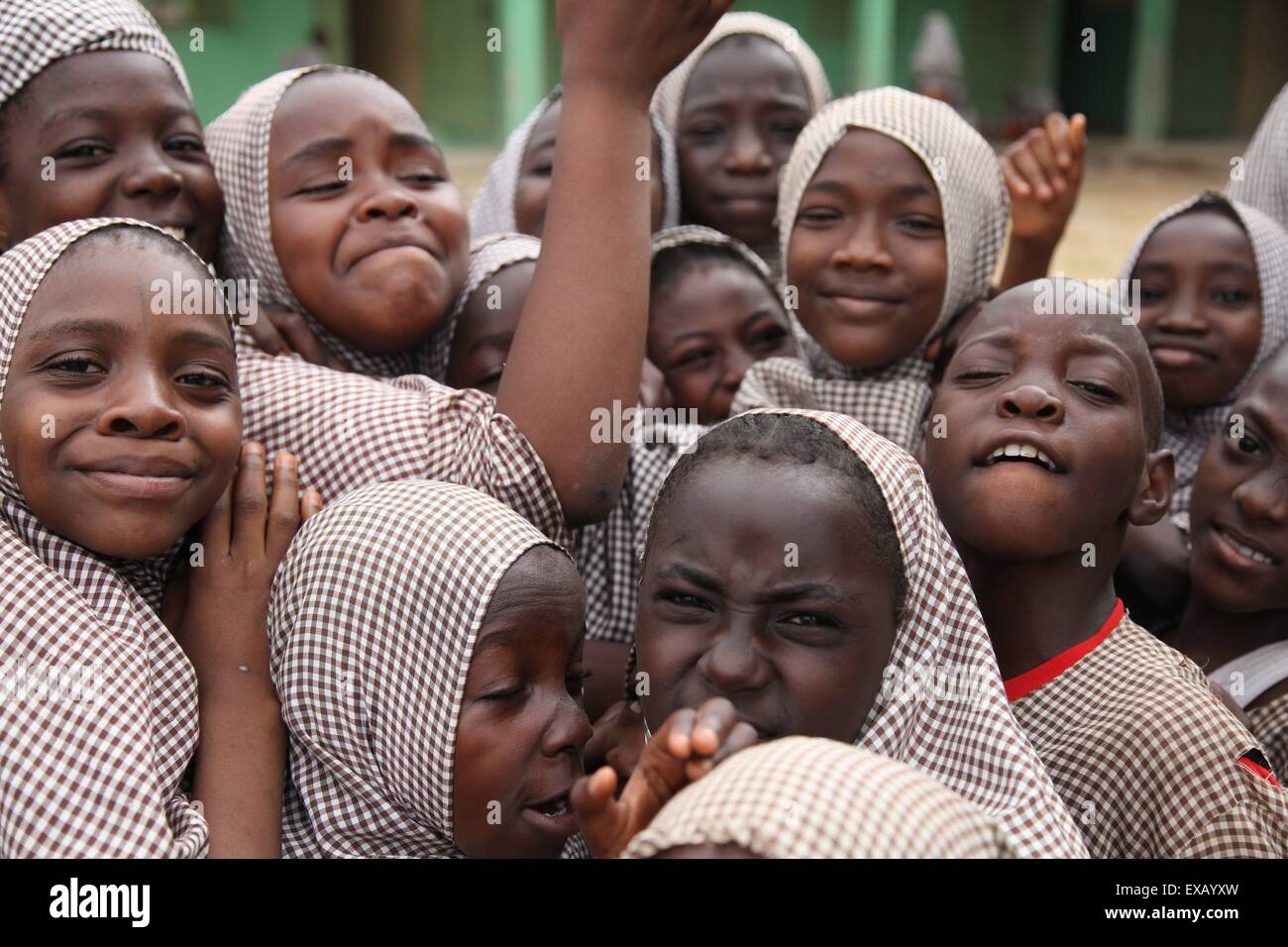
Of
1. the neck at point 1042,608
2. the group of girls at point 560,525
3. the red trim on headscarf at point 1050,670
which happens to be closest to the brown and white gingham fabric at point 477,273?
the group of girls at point 560,525

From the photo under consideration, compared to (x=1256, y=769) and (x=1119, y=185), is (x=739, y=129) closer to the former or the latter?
(x=1256, y=769)

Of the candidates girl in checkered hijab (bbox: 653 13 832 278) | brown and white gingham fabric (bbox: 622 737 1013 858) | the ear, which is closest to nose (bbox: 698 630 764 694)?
brown and white gingham fabric (bbox: 622 737 1013 858)

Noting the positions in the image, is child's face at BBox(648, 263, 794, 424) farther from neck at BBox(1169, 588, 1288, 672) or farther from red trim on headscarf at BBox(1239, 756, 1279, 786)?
red trim on headscarf at BBox(1239, 756, 1279, 786)

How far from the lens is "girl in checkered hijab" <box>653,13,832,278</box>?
4.18m

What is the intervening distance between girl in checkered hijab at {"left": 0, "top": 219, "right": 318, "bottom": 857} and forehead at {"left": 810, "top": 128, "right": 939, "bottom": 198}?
5.40 feet

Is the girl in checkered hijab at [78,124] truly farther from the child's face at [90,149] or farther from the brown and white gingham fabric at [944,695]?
the brown and white gingham fabric at [944,695]

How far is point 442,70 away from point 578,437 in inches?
733

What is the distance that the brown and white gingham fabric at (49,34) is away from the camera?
8.87 ft

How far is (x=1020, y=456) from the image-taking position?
8.05 feet

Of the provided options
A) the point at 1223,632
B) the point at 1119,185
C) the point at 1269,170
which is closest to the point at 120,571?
the point at 1223,632

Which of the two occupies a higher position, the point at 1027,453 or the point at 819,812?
the point at 1027,453

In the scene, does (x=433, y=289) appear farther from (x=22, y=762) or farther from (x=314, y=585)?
(x=22, y=762)

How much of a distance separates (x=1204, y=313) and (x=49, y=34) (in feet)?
9.72

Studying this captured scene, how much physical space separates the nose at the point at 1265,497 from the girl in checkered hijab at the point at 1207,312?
671 mm
